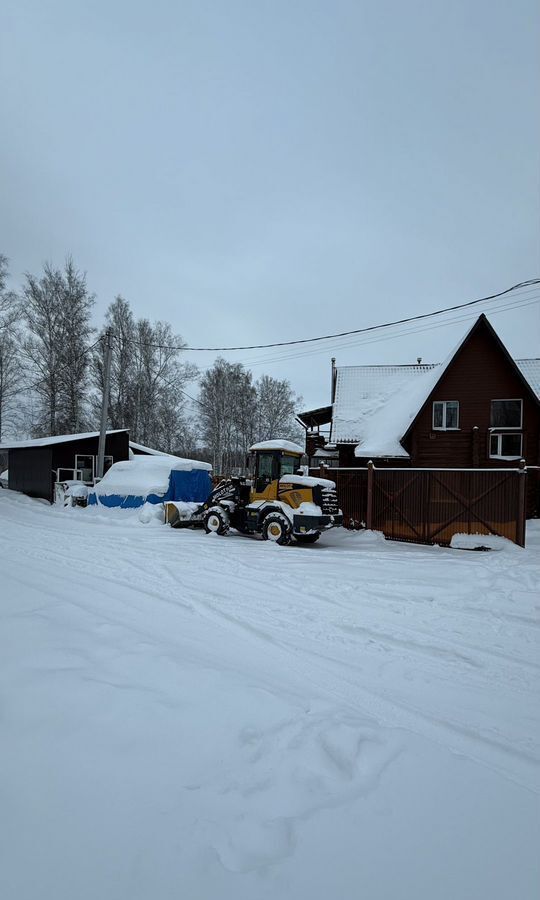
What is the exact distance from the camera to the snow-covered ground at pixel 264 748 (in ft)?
6.14

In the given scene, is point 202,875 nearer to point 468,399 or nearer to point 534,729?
point 534,729

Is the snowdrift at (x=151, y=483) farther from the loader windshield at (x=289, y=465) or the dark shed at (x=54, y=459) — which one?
the dark shed at (x=54, y=459)

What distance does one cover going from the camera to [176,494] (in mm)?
16438

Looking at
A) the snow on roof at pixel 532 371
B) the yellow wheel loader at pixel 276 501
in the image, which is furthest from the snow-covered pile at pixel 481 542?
the snow on roof at pixel 532 371

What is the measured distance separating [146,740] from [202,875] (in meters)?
0.96

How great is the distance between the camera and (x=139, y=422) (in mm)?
32031

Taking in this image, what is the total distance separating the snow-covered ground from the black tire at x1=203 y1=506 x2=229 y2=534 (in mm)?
6929

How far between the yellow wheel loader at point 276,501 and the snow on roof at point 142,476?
302cm

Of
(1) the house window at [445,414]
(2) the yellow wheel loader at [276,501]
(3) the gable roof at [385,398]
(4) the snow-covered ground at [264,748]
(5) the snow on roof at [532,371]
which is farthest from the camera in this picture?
(5) the snow on roof at [532,371]

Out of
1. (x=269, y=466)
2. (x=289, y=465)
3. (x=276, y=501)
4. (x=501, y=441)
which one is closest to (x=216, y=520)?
(x=276, y=501)

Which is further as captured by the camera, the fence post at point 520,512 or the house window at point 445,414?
the house window at point 445,414

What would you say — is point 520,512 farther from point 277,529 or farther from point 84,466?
point 84,466

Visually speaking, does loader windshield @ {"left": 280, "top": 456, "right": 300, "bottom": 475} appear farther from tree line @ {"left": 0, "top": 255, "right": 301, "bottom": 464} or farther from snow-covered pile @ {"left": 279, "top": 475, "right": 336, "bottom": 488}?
tree line @ {"left": 0, "top": 255, "right": 301, "bottom": 464}

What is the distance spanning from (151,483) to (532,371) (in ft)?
61.8
